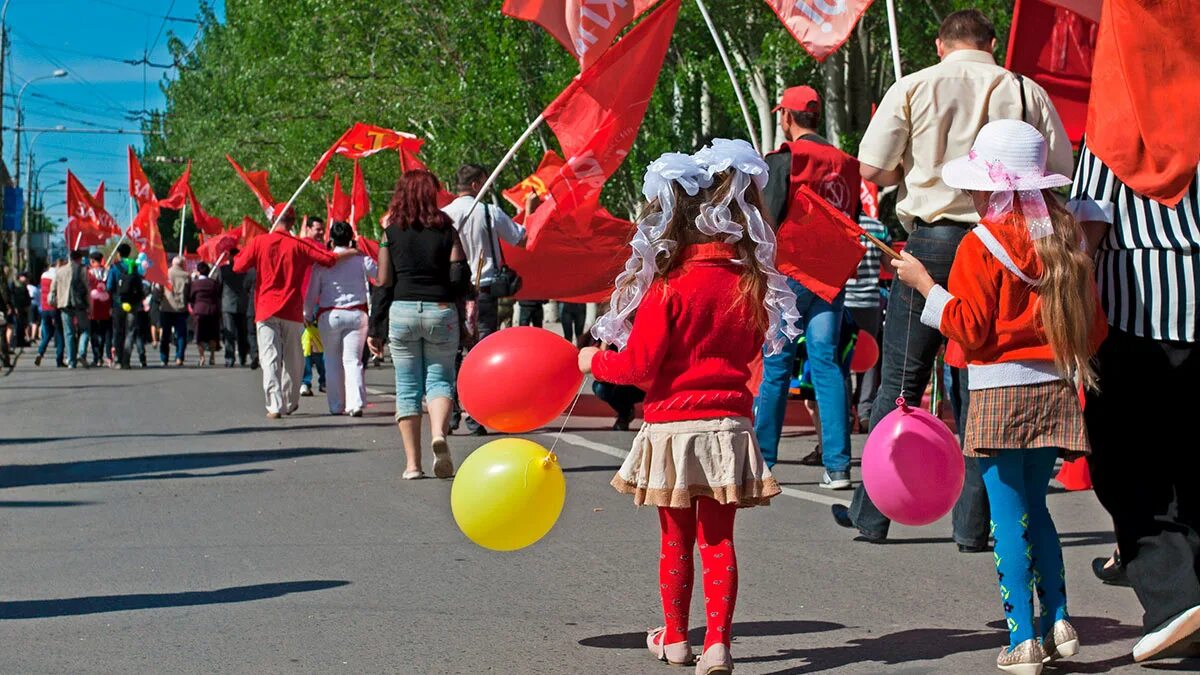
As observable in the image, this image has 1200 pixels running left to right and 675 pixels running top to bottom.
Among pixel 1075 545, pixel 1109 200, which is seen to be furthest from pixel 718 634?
pixel 1075 545

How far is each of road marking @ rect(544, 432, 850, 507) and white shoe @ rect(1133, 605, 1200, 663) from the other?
3560 mm

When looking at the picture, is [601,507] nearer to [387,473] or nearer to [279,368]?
[387,473]

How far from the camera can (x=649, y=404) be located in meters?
5.37

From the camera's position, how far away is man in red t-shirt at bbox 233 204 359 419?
50.4 ft

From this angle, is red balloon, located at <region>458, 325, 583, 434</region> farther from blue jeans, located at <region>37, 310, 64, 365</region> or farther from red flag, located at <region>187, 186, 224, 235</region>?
red flag, located at <region>187, 186, 224, 235</region>

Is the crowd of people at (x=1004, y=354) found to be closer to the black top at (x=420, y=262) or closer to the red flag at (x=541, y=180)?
the black top at (x=420, y=262)

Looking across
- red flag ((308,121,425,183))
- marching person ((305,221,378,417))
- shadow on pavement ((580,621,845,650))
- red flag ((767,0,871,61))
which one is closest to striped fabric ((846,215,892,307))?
red flag ((767,0,871,61))

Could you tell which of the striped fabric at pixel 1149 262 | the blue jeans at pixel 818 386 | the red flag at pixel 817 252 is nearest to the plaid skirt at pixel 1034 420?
the striped fabric at pixel 1149 262

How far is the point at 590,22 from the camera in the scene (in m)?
9.29

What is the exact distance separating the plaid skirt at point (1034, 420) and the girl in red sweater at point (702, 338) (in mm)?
705

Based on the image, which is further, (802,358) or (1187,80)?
(802,358)

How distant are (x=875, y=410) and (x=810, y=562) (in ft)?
2.31

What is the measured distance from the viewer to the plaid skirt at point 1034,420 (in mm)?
5367

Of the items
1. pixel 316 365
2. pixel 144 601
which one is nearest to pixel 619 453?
pixel 144 601
